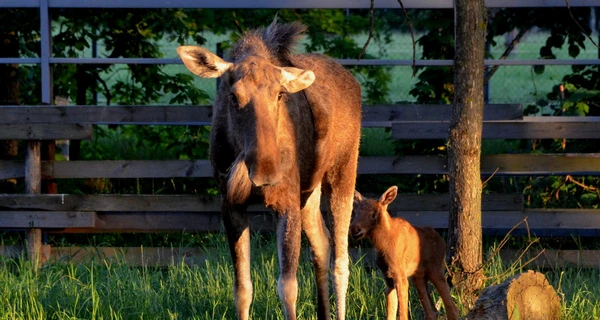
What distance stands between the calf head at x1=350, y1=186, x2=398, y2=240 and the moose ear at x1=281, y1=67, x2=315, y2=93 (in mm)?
1758

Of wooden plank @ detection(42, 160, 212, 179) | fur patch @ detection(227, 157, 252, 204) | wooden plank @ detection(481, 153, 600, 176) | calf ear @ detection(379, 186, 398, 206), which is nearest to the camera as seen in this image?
fur patch @ detection(227, 157, 252, 204)

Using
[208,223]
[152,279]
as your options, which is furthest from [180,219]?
[152,279]

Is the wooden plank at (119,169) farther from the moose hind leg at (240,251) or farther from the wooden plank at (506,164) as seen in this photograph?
the moose hind leg at (240,251)

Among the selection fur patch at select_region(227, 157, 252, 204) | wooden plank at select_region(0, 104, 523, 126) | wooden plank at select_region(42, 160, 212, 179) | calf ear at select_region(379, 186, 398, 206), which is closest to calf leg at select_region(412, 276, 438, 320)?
calf ear at select_region(379, 186, 398, 206)

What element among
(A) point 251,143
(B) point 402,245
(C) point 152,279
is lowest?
(C) point 152,279

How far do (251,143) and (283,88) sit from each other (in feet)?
1.71

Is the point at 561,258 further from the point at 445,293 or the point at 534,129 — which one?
the point at 445,293

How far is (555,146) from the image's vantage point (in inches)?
427

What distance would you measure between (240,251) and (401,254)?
1.43 meters

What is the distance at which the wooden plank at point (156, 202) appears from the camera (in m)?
9.12

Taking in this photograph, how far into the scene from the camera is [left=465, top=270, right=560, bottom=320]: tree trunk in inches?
219

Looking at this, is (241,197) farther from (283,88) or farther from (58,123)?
(58,123)

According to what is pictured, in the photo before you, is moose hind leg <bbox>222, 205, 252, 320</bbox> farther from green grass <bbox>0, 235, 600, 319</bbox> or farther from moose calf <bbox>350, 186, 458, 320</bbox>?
moose calf <bbox>350, 186, 458, 320</bbox>

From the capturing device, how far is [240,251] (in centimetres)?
617
